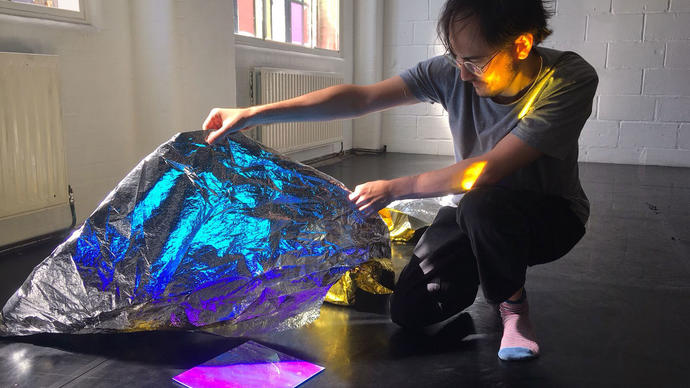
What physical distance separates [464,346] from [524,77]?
2.14 ft

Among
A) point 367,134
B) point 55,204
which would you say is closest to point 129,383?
point 55,204

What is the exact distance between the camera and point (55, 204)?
2273 mm

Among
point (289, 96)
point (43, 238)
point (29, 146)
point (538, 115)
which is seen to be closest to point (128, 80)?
point (29, 146)

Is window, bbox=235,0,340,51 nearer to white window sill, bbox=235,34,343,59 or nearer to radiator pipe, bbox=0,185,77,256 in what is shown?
white window sill, bbox=235,34,343,59

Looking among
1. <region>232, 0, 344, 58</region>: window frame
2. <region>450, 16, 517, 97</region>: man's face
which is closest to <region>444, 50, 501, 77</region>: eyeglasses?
<region>450, 16, 517, 97</region>: man's face

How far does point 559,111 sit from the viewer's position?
1253 mm

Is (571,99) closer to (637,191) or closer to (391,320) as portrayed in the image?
(391,320)

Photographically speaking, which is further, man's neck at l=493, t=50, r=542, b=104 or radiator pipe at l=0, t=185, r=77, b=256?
radiator pipe at l=0, t=185, r=77, b=256

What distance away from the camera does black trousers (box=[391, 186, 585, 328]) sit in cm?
130

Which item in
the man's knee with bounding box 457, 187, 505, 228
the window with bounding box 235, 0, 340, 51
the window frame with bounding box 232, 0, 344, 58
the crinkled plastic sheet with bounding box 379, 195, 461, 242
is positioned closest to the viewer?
the man's knee with bounding box 457, 187, 505, 228

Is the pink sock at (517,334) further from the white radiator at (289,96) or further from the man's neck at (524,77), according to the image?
the white radiator at (289,96)

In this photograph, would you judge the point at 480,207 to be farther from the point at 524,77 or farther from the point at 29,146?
the point at 29,146

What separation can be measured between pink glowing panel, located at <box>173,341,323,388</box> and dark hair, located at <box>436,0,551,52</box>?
2.66ft

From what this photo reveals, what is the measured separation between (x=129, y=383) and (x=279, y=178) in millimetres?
569
